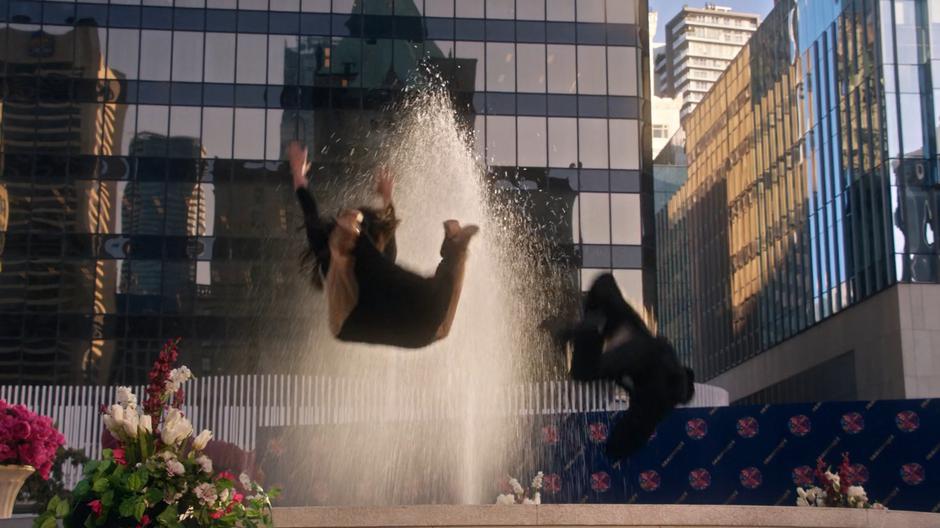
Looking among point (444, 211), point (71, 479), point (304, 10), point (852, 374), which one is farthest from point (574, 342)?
point (852, 374)

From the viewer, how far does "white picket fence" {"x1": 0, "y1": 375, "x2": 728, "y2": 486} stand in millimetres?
34344

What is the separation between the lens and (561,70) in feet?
156

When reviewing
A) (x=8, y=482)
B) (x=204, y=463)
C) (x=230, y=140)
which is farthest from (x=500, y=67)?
(x=204, y=463)

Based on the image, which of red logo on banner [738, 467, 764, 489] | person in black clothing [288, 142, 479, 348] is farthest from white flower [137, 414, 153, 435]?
red logo on banner [738, 467, 764, 489]

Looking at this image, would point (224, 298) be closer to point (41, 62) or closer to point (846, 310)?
point (41, 62)

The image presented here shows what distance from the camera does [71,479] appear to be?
Result: 3384cm

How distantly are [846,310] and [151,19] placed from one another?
31.2 m

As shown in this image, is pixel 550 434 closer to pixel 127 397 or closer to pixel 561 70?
pixel 561 70

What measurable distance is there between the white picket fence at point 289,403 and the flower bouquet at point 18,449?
22303mm

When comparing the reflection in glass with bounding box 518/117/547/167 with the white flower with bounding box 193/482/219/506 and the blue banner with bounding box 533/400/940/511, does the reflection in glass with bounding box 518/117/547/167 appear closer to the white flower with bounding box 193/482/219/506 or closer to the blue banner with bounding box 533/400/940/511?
the blue banner with bounding box 533/400/940/511

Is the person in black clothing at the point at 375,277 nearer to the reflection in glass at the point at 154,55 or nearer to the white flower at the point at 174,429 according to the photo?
the white flower at the point at 174,429

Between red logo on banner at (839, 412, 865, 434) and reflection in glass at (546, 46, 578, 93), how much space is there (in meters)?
20.8

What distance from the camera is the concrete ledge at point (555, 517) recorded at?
40.0 ft

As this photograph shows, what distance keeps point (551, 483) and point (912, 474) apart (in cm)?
858
